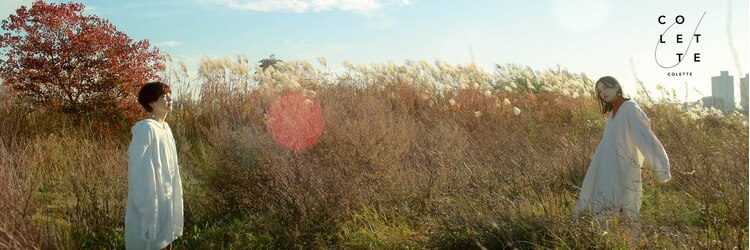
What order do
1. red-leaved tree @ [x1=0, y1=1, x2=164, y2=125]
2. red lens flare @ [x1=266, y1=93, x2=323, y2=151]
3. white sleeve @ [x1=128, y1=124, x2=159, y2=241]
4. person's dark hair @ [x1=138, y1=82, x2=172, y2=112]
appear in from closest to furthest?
white sleeve @ [x1=128, y1=124, x2=159, y2=241]
person's dark hair @ [x1=138, y1=82, x2=172, y2=112]
red lens flare @ [x1=266, y1=93, x2=323, y2=151]
red-leaved tree @ [x1=0, y1=1, x2=164, y2=125]

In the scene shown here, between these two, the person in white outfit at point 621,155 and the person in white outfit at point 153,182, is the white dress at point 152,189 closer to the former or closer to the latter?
the person in white outfit at point 153,182

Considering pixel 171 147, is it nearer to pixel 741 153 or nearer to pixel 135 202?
pixel 135 202

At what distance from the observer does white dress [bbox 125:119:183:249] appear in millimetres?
4430

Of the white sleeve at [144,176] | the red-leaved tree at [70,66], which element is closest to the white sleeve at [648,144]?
the white sleeve at [144,176]

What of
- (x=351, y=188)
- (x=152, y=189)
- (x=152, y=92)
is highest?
(x=152, y=92)

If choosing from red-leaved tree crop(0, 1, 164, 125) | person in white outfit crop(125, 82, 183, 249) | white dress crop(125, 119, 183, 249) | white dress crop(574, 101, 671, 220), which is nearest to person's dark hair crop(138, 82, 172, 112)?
person in white outfit crop(125, 82, 183, 249)

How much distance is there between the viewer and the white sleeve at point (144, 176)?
4.41 metres

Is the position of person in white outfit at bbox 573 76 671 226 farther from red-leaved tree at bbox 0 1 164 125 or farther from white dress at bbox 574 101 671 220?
red-leaved tree at bbox 0 1 164 125

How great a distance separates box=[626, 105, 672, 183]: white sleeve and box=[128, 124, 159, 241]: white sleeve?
3.43m

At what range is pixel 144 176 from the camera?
445 cm

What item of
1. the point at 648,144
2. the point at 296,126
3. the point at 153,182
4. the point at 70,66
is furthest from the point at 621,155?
the point at 70,66

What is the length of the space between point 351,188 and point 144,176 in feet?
5.55

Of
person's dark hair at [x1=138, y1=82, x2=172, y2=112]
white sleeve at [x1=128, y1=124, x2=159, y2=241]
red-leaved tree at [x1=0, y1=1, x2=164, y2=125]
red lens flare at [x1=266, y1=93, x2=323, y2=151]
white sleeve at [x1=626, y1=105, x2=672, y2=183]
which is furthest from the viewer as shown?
red-leaved tree at [x1=0, y1=1, x2=164, y2=125]

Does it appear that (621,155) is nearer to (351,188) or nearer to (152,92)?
(351,188)
